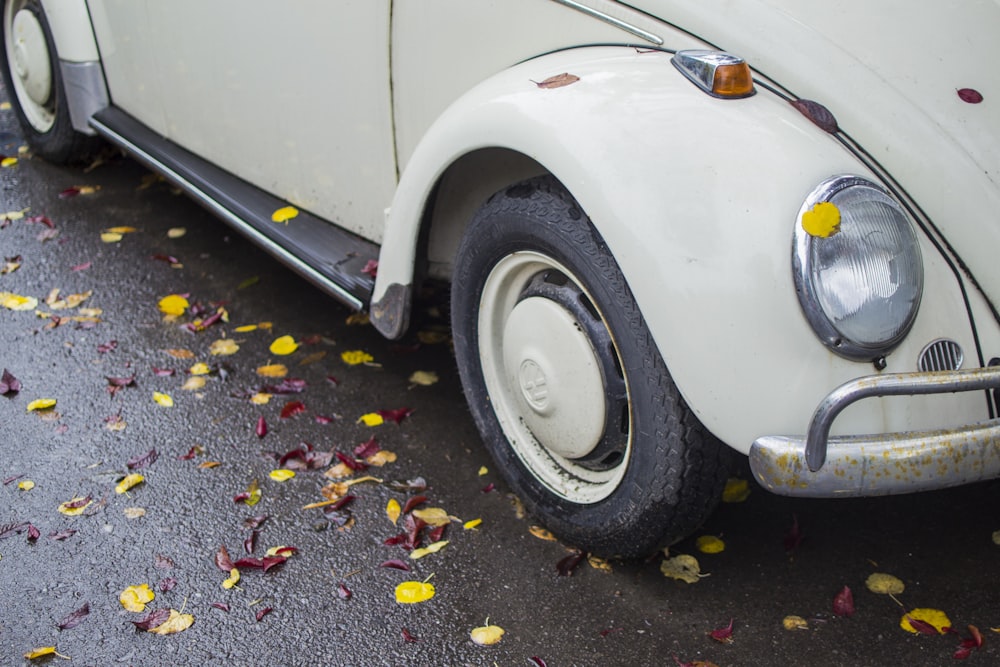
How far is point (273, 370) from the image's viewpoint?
10.8 feet

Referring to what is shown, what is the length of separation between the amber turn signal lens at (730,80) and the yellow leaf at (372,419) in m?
1.50

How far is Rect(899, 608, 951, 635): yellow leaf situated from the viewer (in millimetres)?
2236

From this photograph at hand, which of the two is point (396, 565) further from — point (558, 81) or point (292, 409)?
point (558, 81)

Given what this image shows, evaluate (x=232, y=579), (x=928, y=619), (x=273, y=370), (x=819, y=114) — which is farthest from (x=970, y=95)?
(x=273, y=370)

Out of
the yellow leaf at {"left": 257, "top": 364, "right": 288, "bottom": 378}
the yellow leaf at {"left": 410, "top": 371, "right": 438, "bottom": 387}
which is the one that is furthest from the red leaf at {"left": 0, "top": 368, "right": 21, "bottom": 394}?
the yellow leaf at {"left": 410, "top": 371, "right": 438, "bottom": 387}

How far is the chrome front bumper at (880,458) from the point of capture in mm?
1778

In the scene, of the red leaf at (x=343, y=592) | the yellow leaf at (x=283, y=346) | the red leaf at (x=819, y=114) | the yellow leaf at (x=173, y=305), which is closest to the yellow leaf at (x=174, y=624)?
the red leaf at (x=343, y=592)

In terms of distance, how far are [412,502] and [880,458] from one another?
4.17 feet

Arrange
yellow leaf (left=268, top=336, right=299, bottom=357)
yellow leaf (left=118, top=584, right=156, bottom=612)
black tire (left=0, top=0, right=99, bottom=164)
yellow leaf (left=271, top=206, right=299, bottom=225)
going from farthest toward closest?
black tire (left=0, top=0, right=99, bottom=164) < yellow leaf (left=268, top=336, right=299, bottom=357) < yellow leaf (left=271, top=206, right=299, bottom=225) < yellow leaf (left=118, top=584, right=156, bottom=612)

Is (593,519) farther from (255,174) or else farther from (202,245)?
(202,245)

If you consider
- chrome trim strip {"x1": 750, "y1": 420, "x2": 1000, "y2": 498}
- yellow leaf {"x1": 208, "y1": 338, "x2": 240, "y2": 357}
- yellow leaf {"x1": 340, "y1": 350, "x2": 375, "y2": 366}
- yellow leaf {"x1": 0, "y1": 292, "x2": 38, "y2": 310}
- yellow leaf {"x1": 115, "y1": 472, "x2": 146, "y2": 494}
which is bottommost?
yellow leaf {"x1": 0, "y1": 292, "x2": 38, "y2": 310}

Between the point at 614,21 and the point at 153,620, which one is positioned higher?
the point at 614,21

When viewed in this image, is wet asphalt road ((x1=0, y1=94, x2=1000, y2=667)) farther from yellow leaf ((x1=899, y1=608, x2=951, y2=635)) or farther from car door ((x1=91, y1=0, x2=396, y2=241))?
car door ((x1=91, y1=0, x2=396, y2=241))

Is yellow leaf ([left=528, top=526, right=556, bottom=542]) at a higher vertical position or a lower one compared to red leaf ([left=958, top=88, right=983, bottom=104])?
lower
